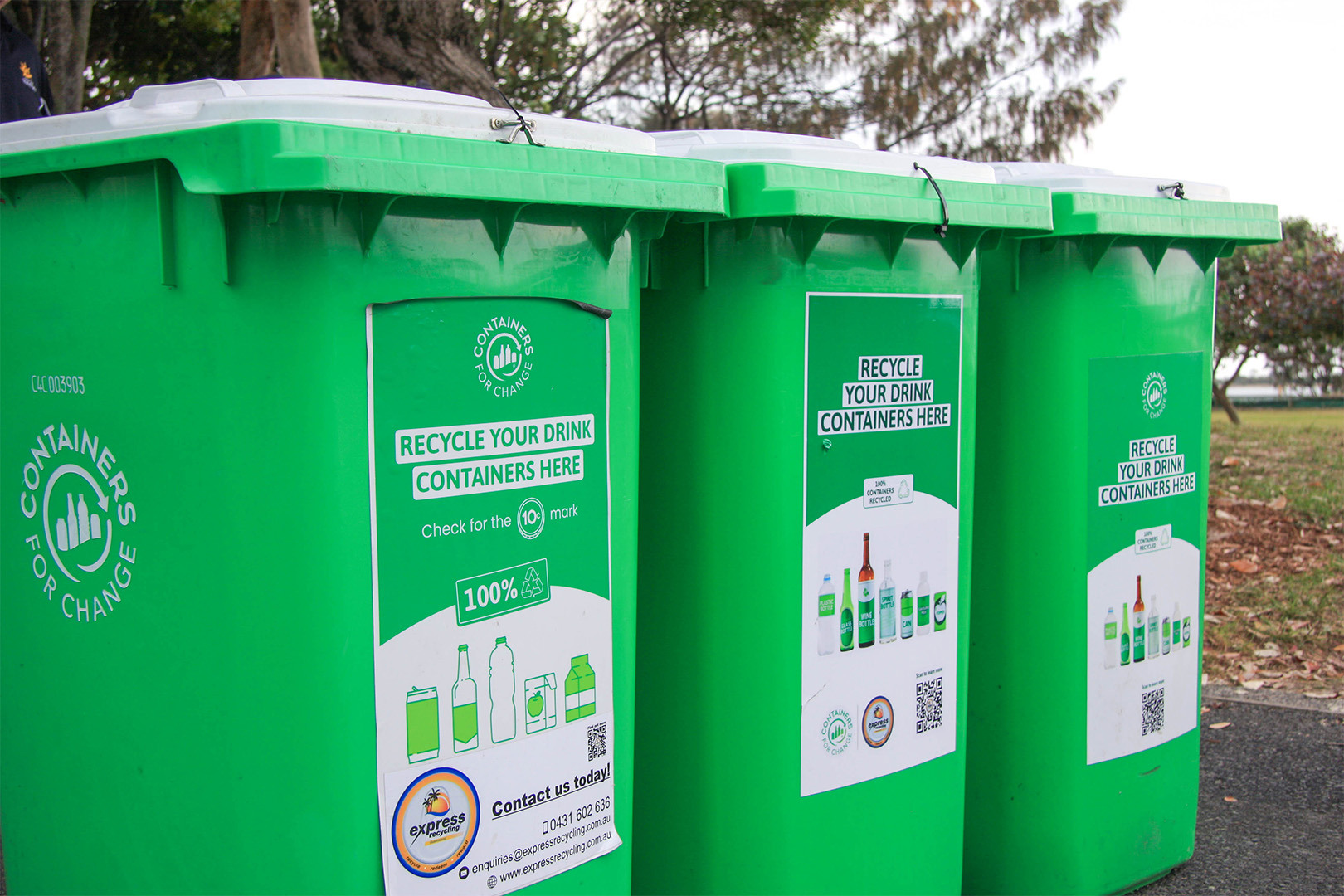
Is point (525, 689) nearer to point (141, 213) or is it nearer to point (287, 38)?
point (141, 213)

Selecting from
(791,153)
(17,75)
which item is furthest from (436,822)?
(17,75)

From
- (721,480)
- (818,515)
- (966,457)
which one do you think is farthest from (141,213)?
(966,457)

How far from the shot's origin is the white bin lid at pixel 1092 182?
10.1 ft

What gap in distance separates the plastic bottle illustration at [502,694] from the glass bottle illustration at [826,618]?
77 cm

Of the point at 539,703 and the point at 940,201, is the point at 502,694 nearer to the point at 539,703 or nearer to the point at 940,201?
the point at 539,703

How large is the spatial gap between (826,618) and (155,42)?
46.6ft

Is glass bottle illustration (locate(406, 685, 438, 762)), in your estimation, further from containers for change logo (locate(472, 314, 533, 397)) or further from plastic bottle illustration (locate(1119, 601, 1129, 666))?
plastic bottle illustration (locate(1119, 601, 1129, 666))

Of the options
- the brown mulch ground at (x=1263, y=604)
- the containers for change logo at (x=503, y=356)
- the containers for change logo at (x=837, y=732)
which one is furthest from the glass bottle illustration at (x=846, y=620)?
the brown mulch ground at (x=1263, y=604)

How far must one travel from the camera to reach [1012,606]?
309cm

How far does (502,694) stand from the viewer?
2086 mm

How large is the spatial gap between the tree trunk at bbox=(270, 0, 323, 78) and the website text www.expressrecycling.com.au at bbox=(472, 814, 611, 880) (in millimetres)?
6539

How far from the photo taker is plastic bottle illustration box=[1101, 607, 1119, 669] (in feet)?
10.1

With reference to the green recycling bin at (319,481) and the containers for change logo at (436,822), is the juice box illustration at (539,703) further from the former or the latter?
the containers for change logo at (436,822)

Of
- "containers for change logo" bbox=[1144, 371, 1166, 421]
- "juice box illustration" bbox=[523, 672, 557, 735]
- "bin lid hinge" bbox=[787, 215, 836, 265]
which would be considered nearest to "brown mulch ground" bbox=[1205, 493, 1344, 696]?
"containers for change logo" bbox=[1144, 371, 1166, 421]
